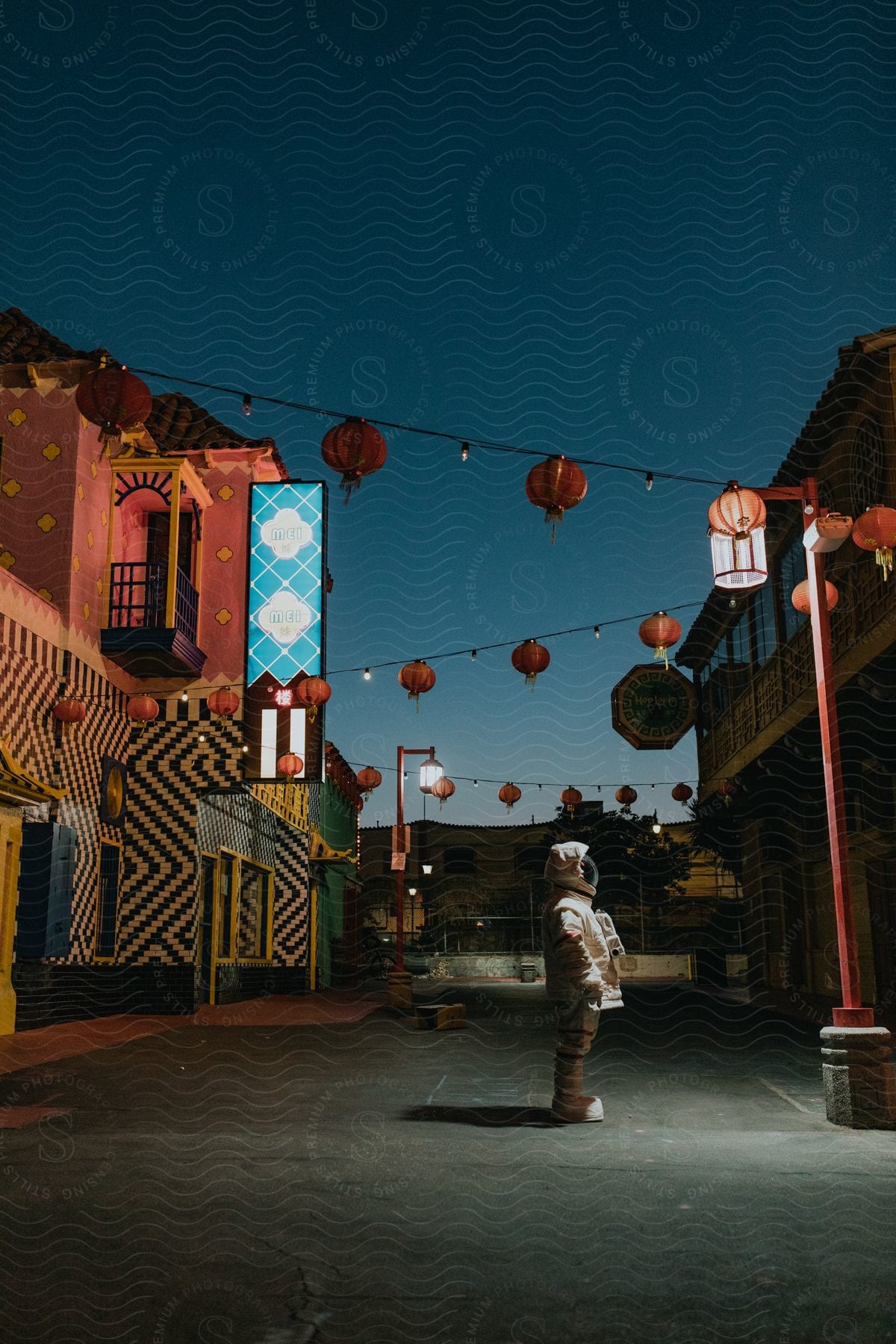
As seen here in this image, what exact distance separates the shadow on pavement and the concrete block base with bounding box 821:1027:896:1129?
6.44 ft

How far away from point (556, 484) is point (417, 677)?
8.38m

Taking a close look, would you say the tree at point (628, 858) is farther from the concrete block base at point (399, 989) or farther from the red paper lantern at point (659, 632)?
the red paper lantern at point (659, 632)

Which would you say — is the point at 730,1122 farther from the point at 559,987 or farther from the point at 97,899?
the point at 97,899

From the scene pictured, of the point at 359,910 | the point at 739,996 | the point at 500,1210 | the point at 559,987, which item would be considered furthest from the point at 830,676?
the point at 359,910

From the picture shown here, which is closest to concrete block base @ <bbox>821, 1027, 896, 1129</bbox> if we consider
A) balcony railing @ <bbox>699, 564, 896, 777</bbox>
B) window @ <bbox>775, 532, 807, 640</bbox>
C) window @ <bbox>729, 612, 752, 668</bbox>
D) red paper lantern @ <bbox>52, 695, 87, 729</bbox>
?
balcony railing @ <bbox>699, 564, 896, 777</bbox>

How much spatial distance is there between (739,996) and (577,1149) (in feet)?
65.0

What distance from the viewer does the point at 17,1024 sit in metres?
13.6

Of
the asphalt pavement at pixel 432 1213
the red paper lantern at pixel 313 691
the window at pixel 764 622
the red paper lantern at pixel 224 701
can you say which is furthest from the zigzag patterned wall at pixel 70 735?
the window at pixel 764 622

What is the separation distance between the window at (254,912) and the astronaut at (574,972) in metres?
14.0

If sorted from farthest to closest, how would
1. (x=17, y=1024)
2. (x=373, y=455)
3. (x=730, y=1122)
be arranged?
1. (x=17, y=1024)
2. (x=373, y=455)
3. (x=730, y=1122)

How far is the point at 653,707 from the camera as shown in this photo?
1914 centimetres

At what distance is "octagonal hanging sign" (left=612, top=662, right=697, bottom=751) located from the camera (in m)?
19.0

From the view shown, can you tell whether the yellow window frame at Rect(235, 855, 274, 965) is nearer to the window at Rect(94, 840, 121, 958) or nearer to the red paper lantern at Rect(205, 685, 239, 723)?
the window at Rect(94, 840, 121, 958)

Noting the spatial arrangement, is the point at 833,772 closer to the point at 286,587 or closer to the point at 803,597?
the point at 803,597
